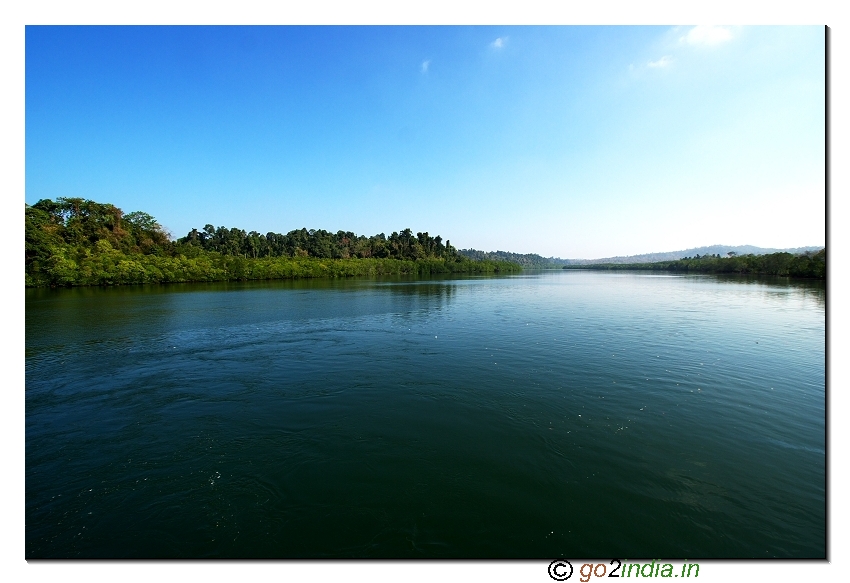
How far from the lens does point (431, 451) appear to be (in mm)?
8695

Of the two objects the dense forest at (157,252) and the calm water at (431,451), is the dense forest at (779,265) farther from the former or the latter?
the dense forest at (157,252)

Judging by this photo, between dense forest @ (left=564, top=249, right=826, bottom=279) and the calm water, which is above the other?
dense forest @ (left=564, top=249, right=826, bottom=279)

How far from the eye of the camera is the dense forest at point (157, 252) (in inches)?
2554

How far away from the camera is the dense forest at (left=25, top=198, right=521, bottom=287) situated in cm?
6488

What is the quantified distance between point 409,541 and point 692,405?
385 inches

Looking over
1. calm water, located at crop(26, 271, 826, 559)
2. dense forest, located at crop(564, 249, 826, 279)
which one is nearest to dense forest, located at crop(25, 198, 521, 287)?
calm water, located at crop(26, 271, 826, 559)

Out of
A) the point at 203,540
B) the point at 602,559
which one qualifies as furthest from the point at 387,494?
the point at 602,559

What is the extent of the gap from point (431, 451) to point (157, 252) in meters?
105

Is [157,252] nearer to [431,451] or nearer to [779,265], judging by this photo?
[431,451]

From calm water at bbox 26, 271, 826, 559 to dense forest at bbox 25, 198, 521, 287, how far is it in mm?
63132

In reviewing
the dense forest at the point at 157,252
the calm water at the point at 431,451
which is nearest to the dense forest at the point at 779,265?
the calm water at the point at 431,451

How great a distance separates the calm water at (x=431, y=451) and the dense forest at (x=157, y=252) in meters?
63.1

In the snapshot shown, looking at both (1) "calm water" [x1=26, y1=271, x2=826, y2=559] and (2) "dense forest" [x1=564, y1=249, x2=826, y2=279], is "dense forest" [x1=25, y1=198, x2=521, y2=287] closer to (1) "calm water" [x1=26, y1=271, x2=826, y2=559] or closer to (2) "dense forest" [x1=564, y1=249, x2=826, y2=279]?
(1) "calm water" [x1=26, y1=271, x2=826, y2=559]

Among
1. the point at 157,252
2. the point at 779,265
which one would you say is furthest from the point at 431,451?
the point at 779,265
